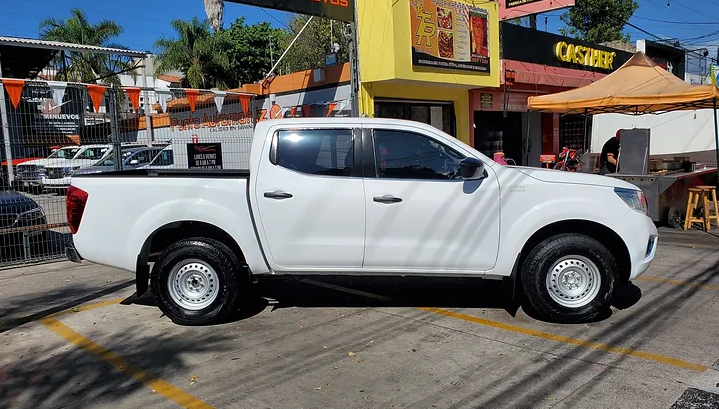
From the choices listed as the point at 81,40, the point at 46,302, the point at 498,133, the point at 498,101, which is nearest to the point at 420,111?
the point at 498,101

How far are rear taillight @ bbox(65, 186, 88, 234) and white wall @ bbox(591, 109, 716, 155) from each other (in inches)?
627

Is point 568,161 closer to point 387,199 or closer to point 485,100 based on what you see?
point 485,100

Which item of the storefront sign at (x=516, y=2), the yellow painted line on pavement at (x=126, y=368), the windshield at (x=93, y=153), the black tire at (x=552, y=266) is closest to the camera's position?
the yellow painted line on pavement at (x=126, y=368)

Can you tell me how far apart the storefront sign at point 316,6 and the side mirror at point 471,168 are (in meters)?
7.97

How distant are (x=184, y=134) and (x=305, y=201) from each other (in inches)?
311

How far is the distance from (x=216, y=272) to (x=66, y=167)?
761 centimetres

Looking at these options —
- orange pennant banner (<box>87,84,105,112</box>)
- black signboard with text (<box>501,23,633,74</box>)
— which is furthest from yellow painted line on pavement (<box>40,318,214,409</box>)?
black signboard with text (<box>501,23,633,74</box>)

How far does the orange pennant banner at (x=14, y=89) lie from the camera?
8.70m

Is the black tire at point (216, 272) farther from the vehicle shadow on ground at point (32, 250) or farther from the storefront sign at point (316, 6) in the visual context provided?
the storefront sign at point (316, 6)

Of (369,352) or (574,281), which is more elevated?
(574,281)

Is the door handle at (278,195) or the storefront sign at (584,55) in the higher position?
the storefront sign at (584,55)

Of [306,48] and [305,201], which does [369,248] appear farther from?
[306,48]

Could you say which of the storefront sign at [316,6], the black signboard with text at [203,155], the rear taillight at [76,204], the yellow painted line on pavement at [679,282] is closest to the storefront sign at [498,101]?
the storefront sign at [316,6]

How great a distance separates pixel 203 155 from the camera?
11.3 metres
